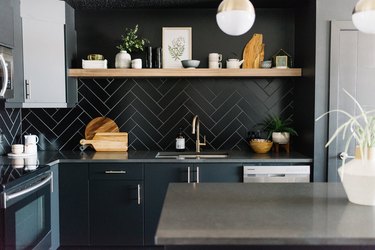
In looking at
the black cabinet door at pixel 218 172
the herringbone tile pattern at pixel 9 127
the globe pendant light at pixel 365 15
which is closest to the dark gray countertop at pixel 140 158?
the black cabinet door at pixel 218 172

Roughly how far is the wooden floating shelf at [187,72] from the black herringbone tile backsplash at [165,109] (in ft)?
1.02

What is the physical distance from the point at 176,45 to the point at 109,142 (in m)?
1.14

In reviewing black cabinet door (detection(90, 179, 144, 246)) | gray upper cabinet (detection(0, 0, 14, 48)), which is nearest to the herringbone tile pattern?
gray upper cabinet (detection(0, 0, 14, 48))

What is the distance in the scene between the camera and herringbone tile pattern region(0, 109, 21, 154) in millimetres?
3510

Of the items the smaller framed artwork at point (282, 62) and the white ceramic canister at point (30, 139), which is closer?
the white ceramic canister at point (30, 139)

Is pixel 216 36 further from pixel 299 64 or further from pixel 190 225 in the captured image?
pixel 190 225

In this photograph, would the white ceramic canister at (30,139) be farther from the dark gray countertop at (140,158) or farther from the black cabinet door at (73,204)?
the black cabinet door at (73,204)

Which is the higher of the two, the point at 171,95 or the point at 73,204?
the point at 171,95

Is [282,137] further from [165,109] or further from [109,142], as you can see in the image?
[109,142]

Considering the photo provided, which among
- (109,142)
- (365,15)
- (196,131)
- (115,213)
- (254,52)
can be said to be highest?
(254,52)

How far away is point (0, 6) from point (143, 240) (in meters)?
2.13

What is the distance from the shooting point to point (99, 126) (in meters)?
3.88

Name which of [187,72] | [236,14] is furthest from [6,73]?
[236,14]

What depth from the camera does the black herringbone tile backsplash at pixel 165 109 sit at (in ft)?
12.8
